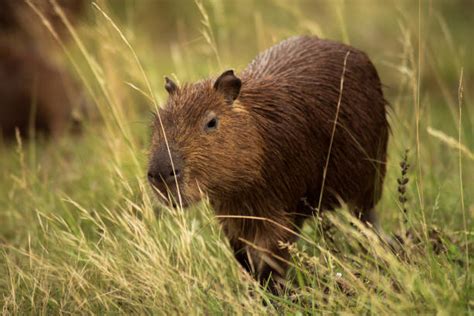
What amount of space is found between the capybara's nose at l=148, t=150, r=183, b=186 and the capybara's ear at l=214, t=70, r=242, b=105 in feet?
1.36

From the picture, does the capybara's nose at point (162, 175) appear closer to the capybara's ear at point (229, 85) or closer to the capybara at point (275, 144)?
the capybara at point (275, 144)

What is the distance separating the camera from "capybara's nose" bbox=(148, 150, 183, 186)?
3.24 metres

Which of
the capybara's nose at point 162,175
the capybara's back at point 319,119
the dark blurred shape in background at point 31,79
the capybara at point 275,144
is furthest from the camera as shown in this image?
the dark blurred shape in background at point 31,79

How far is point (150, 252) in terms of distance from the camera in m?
3.31

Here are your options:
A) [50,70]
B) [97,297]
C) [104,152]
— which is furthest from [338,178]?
[50,70]

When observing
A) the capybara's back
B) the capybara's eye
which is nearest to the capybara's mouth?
the capybara's eye

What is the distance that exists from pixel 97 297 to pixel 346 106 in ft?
5.00

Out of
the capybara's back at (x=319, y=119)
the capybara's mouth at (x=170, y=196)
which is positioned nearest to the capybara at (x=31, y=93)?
the capybara's back at (x=319, y=119)

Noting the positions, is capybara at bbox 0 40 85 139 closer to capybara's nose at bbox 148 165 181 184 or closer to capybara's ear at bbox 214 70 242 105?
capybara's ear at bbox 214 70 242 105

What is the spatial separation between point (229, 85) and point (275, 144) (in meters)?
0.35

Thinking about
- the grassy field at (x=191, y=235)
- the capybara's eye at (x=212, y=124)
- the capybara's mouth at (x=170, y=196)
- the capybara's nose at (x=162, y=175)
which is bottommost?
the grassy field at (x=191, y=235)

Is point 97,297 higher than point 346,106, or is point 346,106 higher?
point 346,106

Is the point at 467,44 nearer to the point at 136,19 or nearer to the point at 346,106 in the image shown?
the point at 136,19

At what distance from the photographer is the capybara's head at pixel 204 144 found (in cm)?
329
